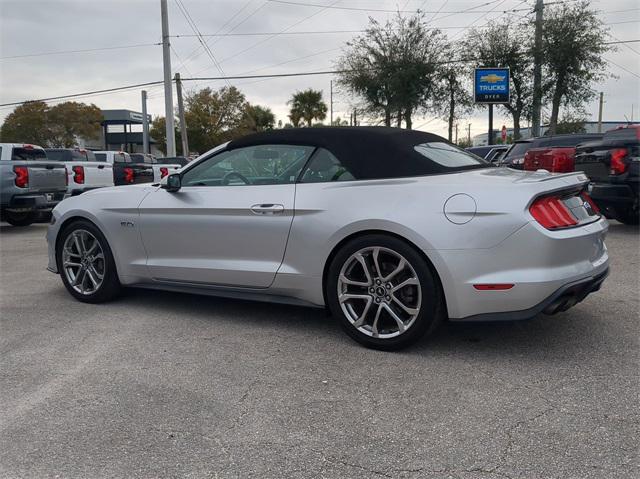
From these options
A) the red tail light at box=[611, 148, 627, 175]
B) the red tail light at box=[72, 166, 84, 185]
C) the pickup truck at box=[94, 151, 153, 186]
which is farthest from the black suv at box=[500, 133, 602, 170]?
the red tail light at box=[72, 166, 84, 185]

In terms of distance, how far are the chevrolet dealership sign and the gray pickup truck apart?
68.8 feet

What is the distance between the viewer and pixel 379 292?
3.96 metres

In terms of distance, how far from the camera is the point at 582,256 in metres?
3.81

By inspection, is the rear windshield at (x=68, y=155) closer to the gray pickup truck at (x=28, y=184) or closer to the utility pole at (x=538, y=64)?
the gray pickup truck at (x=28, y=184)

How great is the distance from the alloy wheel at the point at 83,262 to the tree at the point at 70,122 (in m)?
58.1

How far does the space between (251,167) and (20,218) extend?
983 cm

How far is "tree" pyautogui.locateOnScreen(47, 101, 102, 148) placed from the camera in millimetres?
58000

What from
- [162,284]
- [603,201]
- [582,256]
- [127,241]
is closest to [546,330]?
[582,256]

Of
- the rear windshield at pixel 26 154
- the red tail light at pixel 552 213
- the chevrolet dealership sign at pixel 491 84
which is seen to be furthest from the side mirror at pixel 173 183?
the chevrolet dealership sign at pixel 491 84

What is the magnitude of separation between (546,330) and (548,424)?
153 centimetres

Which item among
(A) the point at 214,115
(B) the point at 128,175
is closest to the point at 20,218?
(B) the point at 128,175

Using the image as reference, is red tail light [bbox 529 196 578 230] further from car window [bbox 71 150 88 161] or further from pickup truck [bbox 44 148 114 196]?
car window [bbox 71 150 88 161]

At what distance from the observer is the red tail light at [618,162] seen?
8.62m

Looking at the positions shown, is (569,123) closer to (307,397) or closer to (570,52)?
(570,52)
